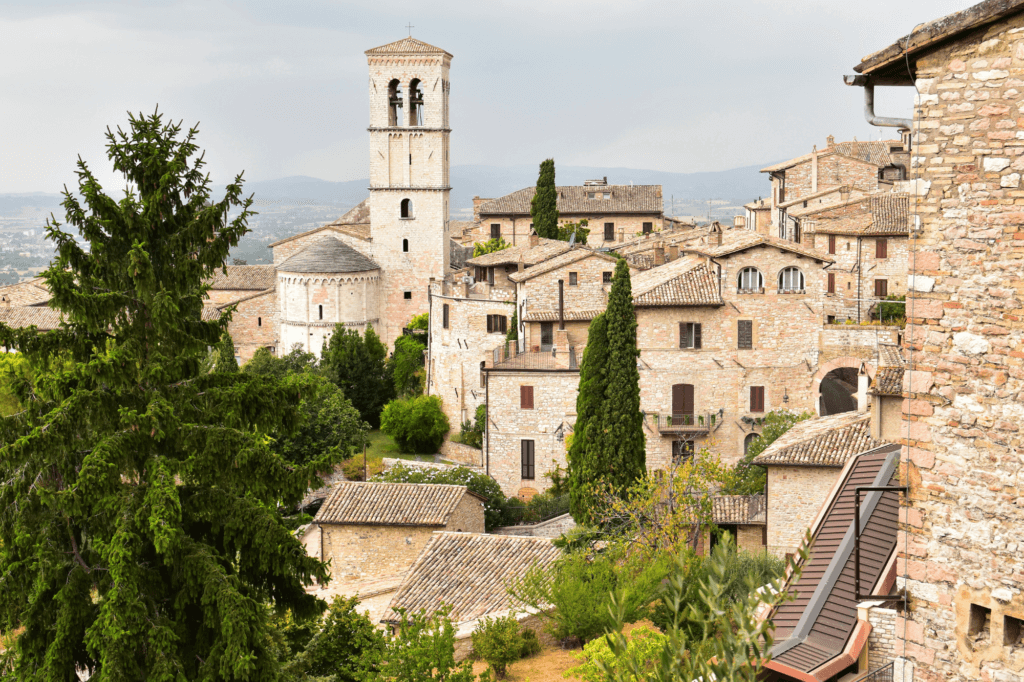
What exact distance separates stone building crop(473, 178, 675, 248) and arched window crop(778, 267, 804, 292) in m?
35.7

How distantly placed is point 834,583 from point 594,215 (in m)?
61.0

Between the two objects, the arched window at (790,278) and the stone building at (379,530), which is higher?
the arched window at (790,278)

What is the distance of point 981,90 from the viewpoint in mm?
6762

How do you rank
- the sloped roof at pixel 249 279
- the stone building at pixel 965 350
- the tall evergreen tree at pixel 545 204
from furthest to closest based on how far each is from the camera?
the sloped roof at pixel 249 279 → the tall evergreen tree at pixel 545 204 → the stone building at pixel 965 350

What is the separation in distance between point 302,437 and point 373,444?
227 inches

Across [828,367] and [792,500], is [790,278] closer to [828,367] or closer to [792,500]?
[828,367]

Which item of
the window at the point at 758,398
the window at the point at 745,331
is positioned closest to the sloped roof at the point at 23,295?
the window at the point at 745,331

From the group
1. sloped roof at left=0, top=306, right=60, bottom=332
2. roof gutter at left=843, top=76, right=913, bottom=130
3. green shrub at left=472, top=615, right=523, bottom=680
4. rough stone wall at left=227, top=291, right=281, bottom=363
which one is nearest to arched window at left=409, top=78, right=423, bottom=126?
rough stone wall at left=227, top=291, right=281, bottom=363

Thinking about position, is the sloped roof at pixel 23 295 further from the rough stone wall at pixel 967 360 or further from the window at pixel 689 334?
the rough stone wall at pixel 967 360

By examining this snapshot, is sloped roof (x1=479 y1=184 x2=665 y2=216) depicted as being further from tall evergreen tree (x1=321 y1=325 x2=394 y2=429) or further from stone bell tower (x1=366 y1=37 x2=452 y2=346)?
tall evergreen tree (x1=321 y1=325 x2=394 y2=429)

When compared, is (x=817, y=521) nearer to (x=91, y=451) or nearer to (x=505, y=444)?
(x=91, y=451)

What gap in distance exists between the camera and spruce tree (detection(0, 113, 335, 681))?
1036cm

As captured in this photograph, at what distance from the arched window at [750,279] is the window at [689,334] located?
1.80 metres

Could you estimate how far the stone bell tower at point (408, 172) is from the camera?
55500mm
